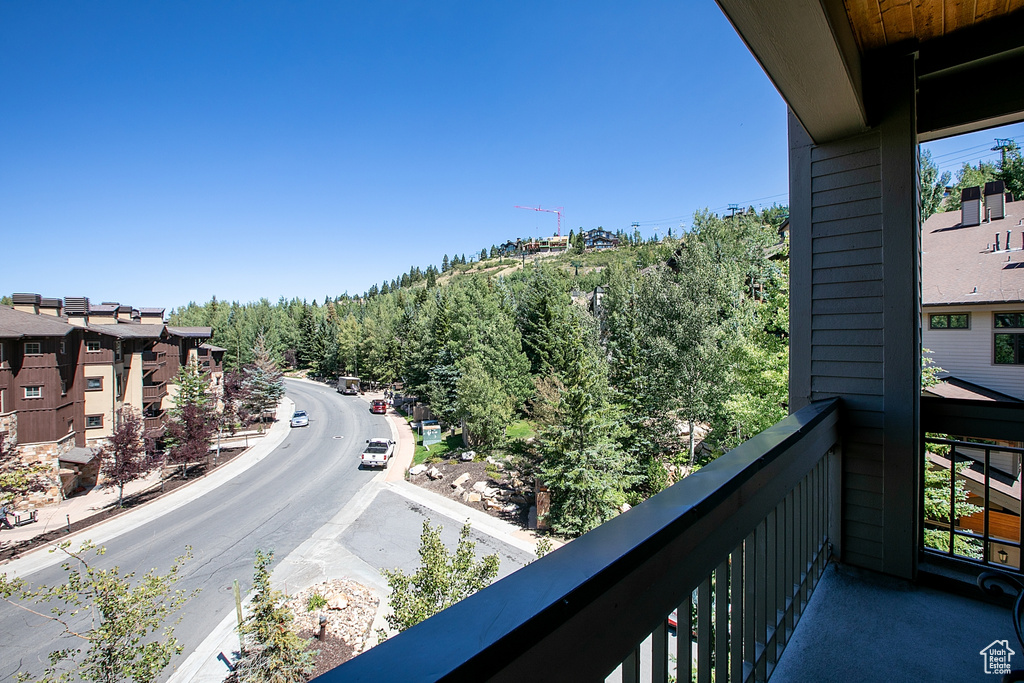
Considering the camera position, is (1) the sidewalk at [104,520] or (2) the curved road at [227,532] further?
(1) the sidewalk at [104,520]

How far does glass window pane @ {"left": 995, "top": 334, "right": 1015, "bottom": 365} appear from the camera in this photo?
5.69m

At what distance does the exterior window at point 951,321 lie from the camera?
6035 millimetres

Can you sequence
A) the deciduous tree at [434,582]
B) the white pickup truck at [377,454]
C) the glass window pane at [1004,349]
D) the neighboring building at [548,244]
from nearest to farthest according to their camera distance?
the glass window pane at [1004,349], the deciduous tree at [434,582], the white pickup truck at [377,454], the neighboring building at [548,244]

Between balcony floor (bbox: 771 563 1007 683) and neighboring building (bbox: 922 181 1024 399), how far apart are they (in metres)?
4.52

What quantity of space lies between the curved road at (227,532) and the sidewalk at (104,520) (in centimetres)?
33

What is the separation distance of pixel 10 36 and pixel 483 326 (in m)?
15.7

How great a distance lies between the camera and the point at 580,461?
10633 millimetres

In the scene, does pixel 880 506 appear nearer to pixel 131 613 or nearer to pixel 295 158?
pixel 131 613

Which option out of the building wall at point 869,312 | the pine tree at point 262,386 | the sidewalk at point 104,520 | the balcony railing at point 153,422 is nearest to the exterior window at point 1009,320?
the building wall at point 869,312

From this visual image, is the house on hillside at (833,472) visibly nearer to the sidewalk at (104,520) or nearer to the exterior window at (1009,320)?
the exterior window at (1009,320)

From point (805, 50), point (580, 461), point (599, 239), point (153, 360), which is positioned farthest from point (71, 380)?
point (599, 239)

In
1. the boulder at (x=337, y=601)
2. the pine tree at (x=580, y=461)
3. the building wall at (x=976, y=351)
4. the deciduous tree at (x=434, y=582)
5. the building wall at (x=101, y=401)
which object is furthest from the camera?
the building wall at (x=101, y=401)

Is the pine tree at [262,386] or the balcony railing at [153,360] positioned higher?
the balcony railing at [153,360]

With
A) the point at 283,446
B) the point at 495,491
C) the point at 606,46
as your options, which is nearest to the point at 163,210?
the point at 283,446
